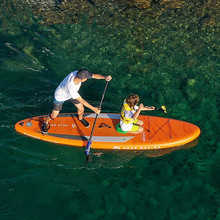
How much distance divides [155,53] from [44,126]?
19.1 feet

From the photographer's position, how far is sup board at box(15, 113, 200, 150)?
8188 millimetres

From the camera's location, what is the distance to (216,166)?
25.6 feet

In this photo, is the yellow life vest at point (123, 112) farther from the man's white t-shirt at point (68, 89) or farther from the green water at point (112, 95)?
the man's white t-shirt at point (68, 89)

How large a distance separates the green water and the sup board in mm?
271

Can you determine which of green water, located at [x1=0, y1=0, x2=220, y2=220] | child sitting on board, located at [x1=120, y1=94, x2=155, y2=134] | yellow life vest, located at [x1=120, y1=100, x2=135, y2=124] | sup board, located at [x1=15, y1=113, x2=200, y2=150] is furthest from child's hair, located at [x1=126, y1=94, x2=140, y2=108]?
green water, located at [x1=0, y1=0, x2=220, y2=220]

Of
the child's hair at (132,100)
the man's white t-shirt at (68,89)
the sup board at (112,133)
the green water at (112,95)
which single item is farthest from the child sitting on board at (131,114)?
the man's white t-shirt at (68,89)

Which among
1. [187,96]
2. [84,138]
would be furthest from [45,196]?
[187,96]

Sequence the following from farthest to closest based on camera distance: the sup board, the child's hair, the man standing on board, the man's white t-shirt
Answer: the sup board → the child's hair → the man's white t-shirt → the man standing on board

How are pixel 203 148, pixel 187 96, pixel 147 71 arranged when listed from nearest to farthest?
1. pixel 203 148
2. pixel 187 96
3. pixel 147 71

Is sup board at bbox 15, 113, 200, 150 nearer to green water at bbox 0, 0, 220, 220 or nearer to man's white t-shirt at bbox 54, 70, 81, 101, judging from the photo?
green water at bbox 0, 0, 220, 220

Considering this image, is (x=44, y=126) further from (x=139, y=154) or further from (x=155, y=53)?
(x=155, y=53)

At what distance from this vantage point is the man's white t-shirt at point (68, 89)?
6.93 meters

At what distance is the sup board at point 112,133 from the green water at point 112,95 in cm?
27

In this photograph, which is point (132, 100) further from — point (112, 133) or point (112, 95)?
point (112, 95)
